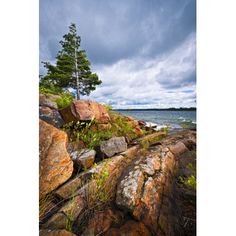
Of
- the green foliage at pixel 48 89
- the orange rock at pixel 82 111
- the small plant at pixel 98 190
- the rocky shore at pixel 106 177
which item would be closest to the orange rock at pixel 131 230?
the rocky shore at pixel 106 177

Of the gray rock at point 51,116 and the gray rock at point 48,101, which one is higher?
the gray rock at point 48,101

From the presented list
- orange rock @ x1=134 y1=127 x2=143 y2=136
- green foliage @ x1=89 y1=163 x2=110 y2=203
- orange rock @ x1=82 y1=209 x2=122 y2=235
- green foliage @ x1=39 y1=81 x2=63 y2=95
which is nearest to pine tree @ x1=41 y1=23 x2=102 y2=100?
green foliage @ x1=39 y1=81 x2=63 y2=95

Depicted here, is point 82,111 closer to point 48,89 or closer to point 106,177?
point 48,89

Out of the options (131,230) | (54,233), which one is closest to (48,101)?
(54,233)

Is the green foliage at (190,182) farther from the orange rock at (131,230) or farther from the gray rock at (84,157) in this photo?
the gray rock at (84,157)
